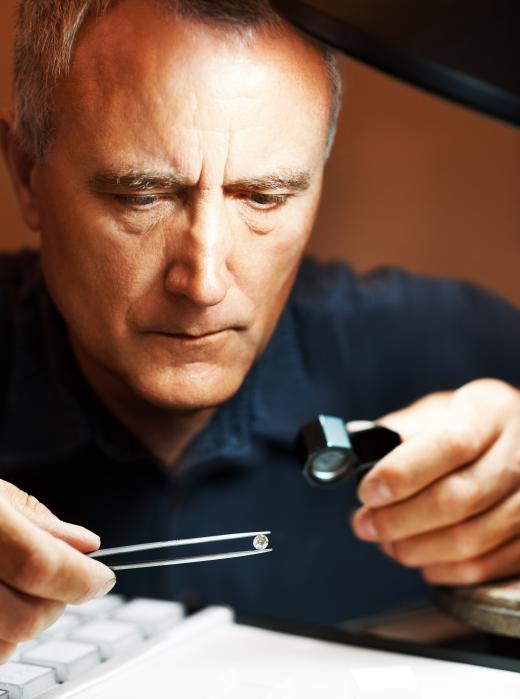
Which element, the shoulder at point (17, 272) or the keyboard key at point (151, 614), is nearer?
the keyboard key at point (151, 614)

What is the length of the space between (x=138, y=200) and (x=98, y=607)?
26 centimetres

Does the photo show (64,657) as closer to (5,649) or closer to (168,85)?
(5,649)

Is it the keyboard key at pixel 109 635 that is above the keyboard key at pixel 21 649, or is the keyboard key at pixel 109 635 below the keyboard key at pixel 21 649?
above

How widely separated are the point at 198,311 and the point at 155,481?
0.21 metres

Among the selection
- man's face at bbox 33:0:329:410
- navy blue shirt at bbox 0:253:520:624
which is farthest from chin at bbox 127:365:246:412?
navy blue shirt at bbox 0:253:520:624

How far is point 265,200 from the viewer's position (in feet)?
1.78

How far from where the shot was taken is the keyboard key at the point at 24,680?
1.44ft

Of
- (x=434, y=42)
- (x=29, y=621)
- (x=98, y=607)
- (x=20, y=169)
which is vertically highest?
(x=434, y=42)

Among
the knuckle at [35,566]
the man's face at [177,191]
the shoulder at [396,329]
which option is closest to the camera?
the knuckle at [35,566]

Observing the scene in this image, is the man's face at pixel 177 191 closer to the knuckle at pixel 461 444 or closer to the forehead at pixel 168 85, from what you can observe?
the forehead at pixel 168 85

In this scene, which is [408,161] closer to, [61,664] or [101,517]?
[101,517]

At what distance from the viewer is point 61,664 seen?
47 centimetres

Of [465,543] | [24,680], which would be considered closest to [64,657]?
[24,680]

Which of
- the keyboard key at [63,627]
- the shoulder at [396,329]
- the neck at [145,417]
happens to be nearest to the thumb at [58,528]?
the keyboard key at [63,627]
